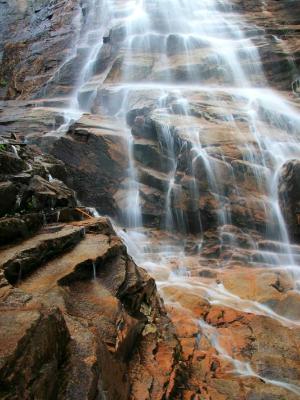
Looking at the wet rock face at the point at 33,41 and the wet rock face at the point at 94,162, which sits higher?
the wet rock face at the point at 33,41

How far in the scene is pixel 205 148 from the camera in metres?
12.8

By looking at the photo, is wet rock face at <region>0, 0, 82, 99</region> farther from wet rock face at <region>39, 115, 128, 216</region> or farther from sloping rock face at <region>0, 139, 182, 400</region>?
sloping rock face at <region>0, 139, 182, 400</region>

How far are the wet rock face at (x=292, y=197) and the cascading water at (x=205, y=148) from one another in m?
0.24

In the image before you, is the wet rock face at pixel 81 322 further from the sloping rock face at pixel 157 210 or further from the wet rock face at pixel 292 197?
the wet rock face at pixel 292 197

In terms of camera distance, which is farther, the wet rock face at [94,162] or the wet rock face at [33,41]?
the wet rock face at [33,41]

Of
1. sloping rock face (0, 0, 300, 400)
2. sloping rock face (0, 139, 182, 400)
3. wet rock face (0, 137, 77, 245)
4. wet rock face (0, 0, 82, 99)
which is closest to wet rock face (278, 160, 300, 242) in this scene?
sloping rock face (0, 0, 300, 400)

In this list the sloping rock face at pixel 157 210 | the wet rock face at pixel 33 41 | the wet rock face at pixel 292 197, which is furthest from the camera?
the wet rock face at pixel 33 41

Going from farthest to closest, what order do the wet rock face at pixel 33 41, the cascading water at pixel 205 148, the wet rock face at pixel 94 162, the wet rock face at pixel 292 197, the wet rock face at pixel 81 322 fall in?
the wet rock face at pixel 33 41 < the wet rock face at pixel 94 162 < the wet rock face at pixel 292 197 < the cascading water at pixel 205 148 < the wet rock face at pixel 81 322

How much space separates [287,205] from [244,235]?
1.54 m

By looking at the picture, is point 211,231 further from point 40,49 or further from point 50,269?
point 40,49

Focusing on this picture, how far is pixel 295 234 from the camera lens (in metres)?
11.3

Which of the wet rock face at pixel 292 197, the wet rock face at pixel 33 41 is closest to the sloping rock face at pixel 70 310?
the wet rock face at pixel 292 197

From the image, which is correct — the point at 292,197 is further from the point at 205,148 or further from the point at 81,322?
the point at 81,322

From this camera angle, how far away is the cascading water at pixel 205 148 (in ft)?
35.7
